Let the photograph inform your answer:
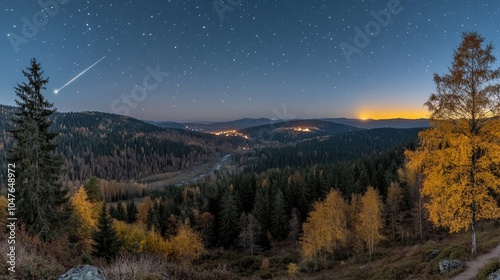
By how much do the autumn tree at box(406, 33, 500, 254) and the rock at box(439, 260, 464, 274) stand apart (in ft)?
6.82

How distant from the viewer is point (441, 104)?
17.8 m

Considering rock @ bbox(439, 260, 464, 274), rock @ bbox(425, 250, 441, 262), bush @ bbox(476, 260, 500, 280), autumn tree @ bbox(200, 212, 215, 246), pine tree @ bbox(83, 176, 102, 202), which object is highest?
bush @ bbox(476, 260, 500, 280)

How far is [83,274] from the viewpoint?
789cm

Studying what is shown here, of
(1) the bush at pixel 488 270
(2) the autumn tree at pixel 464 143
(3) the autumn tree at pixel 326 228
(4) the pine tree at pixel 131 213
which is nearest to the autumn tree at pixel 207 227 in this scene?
(4) the pine tree at pixel 131 213

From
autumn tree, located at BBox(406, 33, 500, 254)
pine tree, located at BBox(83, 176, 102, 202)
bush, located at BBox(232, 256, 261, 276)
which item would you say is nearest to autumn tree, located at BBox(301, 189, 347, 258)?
bush, located at BBox(232, 256, 261, 276)

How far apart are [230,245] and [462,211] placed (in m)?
63.0

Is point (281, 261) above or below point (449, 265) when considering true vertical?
below

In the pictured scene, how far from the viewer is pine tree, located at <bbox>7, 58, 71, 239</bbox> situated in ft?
77.6

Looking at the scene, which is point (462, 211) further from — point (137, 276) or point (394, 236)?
point (394, 236)

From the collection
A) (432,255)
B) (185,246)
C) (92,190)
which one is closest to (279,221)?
(185,246)

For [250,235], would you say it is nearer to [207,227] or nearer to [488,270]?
[207,227]

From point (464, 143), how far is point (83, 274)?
1904 centimetres

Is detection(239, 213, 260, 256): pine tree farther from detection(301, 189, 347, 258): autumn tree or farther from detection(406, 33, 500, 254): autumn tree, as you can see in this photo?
detection(406, 33, 500, 254): autumn tree

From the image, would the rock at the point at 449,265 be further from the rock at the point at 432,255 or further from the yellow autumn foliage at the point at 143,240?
the yellow autumn foliage at the point at 143,240
